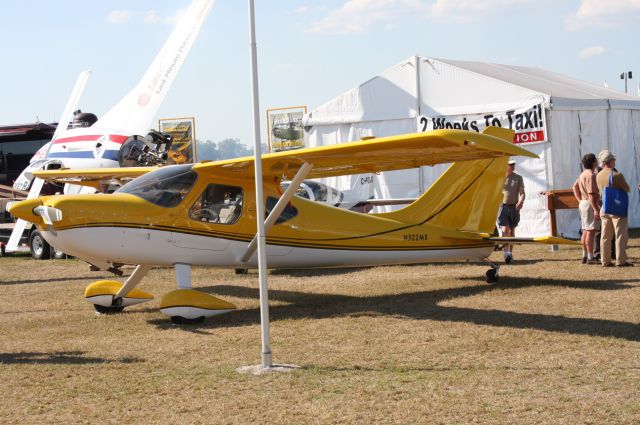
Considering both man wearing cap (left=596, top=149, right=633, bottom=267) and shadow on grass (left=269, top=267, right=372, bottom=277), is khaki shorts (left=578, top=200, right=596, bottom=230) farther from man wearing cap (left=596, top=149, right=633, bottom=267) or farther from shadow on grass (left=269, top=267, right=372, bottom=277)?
shadow on grass (left=269, top=267, right=372, bottom=277)

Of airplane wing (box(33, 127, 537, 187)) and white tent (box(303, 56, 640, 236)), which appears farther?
white tent (box(303, 56, 640, 236))

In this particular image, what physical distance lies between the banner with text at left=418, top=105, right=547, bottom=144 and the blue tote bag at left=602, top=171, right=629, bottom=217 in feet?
14.1

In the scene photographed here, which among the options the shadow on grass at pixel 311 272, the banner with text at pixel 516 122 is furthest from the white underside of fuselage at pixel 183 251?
the banner with text at pixel 516 122

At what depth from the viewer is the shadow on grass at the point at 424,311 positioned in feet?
26.2

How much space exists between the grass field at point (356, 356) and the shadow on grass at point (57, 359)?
1.1 inches

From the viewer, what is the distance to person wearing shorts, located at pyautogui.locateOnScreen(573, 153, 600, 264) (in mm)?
12633

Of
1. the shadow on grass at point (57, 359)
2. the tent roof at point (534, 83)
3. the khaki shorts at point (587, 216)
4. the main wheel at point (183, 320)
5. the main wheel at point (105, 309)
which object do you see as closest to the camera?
the shadow on grass at point (57, 359)

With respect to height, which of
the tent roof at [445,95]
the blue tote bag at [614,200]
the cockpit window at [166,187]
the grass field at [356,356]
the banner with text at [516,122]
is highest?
the tent roof at [445,95]

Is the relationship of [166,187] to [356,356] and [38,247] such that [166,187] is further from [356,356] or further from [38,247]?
[38,247]

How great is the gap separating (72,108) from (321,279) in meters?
10.7

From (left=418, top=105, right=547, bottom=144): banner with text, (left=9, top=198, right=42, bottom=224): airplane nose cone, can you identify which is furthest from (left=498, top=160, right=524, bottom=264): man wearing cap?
(left=9, top=198, right=42, bottom=224): airplane nose cone

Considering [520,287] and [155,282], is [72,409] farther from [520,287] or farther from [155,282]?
[155,282]

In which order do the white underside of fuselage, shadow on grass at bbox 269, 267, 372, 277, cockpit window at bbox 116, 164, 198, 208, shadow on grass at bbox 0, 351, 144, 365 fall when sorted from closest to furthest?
shadow on grass at bbox 0, 351, 144, 365, the white underside of fuselage, cockpit window at bbox 116, 164, 198, 208, shadow on grass at bbox 269, 267, 372, 277

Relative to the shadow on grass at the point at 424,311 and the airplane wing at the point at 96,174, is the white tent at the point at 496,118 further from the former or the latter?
the airplane wing at the point at 96,174
